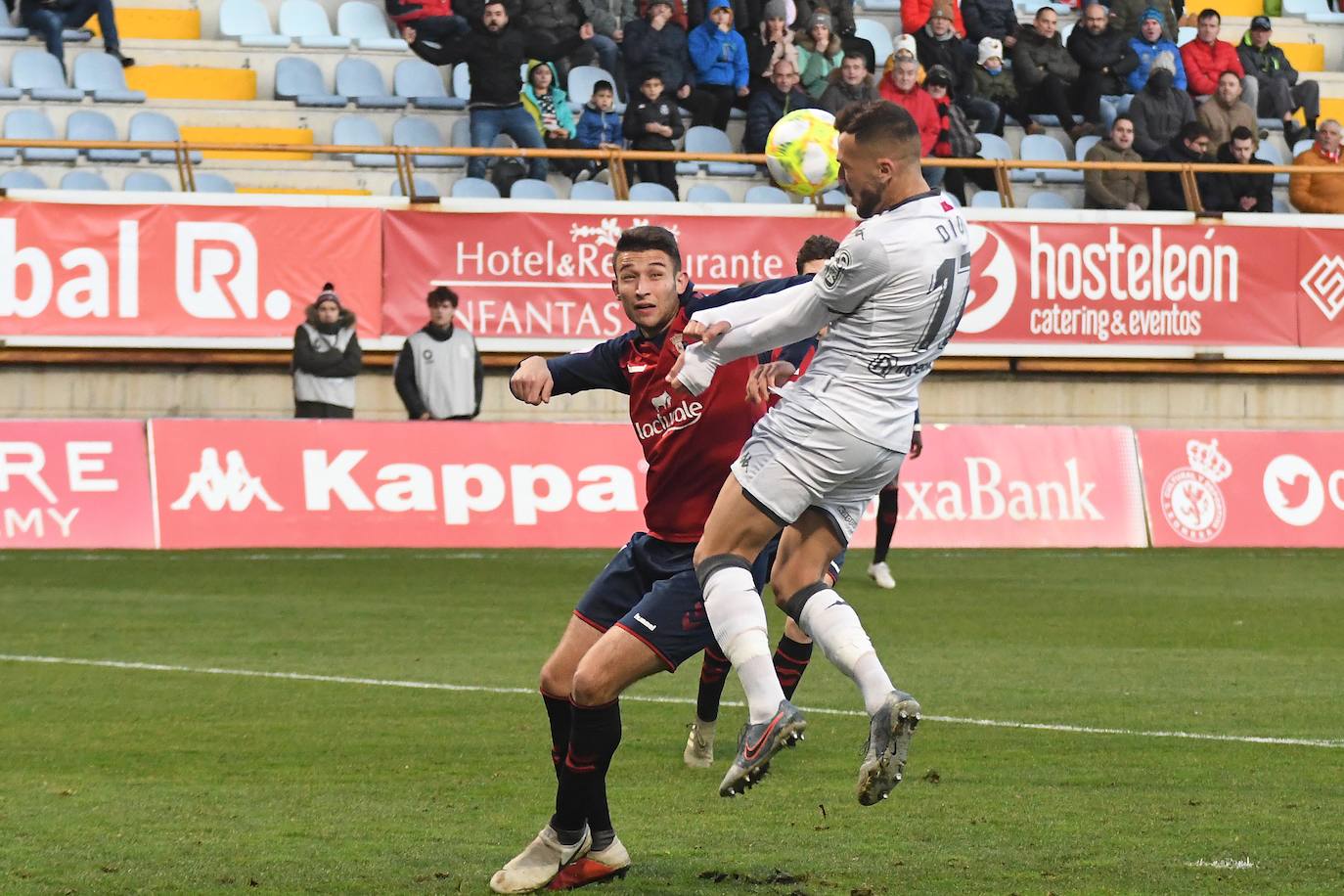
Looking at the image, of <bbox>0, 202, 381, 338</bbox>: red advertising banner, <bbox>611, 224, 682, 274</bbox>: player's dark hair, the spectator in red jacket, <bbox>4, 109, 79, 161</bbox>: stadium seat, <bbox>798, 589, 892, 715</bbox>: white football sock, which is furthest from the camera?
the spectator in red jacket

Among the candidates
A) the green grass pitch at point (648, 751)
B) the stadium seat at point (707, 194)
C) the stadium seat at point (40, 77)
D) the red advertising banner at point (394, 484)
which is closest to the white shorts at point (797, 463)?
the green grass pitch at point (648, 751)

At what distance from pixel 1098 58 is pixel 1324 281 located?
143 inches

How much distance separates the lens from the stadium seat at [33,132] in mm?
20469

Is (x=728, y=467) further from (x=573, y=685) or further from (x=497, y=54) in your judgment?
(x=497, y=54)

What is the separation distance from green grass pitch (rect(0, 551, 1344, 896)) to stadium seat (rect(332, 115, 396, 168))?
294 inches

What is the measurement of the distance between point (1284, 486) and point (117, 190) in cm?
1162

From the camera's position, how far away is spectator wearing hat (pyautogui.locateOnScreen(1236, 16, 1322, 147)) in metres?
24.6

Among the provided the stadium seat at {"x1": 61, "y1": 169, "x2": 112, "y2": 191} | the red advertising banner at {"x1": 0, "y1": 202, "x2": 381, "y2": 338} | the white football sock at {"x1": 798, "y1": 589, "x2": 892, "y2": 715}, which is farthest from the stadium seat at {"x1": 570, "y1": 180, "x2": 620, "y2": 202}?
the white football sock at {"x1": 798, "y1": 589, "x2": 892, "y2": 715}

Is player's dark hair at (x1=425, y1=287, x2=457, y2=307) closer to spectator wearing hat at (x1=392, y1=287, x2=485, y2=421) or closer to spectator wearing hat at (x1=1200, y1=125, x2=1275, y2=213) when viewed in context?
spectator wearing hat at (x1=392, y1=287, x2=485, y2=421)

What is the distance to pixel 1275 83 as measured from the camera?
24703 mm

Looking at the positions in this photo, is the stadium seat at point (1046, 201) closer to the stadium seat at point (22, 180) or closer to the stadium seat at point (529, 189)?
the stadium seat at point (529, 189)

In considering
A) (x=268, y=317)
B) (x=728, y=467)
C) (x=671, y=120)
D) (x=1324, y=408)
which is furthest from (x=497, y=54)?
(x=728, y=467)

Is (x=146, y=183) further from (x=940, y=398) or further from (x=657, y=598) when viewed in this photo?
(x=657, y=598)

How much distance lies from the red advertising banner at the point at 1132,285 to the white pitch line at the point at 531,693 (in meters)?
12.4
